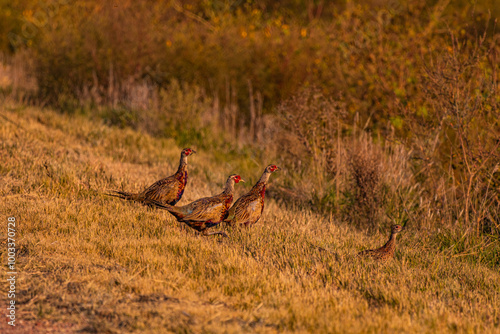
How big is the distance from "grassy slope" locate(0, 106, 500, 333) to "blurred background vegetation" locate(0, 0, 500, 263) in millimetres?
1193

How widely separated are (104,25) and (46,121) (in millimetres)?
4422

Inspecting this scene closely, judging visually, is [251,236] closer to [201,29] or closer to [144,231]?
[144,231]

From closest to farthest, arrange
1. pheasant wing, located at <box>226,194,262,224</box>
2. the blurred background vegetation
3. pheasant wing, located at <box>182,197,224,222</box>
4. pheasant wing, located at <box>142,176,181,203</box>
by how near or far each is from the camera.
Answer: pheasant wing, located at <box>182,197,224,222</box>, pheasant wing, located at <box>226,194,262,224</box>, pheasant wing, located at <box>142,176,181,203</box>, the blurred background vegetation

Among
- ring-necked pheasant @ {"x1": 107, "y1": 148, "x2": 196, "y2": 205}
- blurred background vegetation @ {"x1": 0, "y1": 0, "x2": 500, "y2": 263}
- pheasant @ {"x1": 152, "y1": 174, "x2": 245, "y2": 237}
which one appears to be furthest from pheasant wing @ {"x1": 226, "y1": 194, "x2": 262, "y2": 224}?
blurred background vegetation @ {"x1": 0, "y1": 0, "x2": 500, "y2": 263}

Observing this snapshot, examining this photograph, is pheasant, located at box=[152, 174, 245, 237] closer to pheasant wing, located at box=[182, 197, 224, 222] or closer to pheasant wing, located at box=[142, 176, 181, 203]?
pheasant wing, located at box=[182, 197, 224, 222]

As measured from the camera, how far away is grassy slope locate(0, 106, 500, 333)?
4738 millimetres

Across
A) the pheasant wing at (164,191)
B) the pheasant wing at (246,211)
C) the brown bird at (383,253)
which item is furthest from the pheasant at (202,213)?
the brown bird at (383,253)

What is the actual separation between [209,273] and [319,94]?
17.7ft

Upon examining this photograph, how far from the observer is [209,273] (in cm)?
564

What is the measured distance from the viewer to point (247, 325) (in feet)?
15.2

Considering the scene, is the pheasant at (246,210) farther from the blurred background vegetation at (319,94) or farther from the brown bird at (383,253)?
the blurred background vegetation at (319,94)

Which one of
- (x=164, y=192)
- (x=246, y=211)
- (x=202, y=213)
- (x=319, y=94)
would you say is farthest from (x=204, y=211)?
(x=319, y=94)

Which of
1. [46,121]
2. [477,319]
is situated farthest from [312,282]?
[46,121]

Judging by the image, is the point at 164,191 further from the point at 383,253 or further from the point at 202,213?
the point at 383,253
